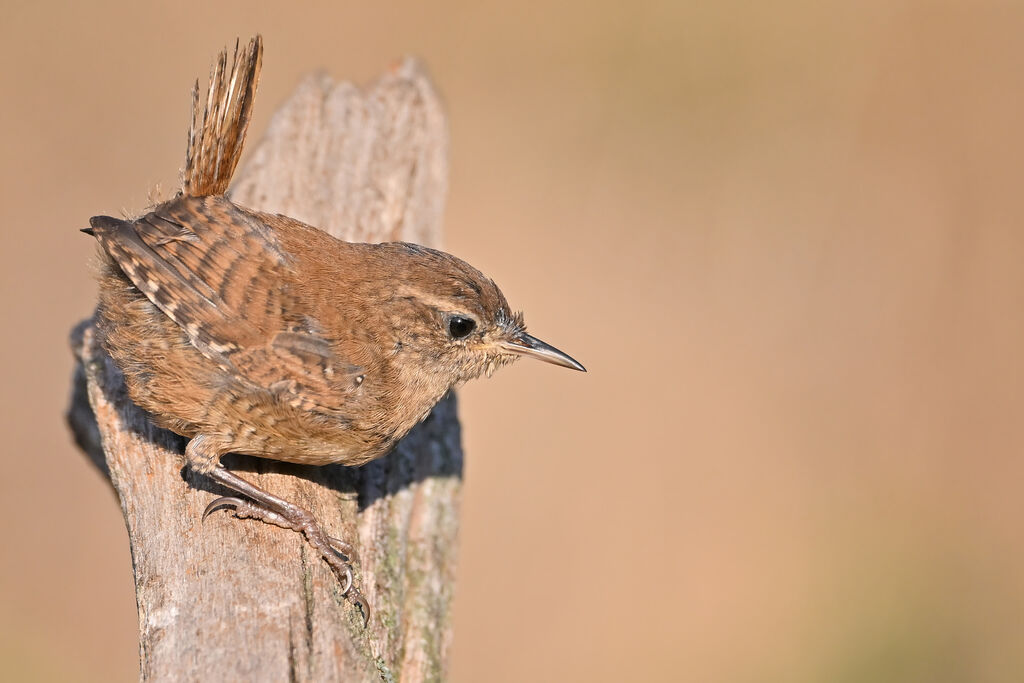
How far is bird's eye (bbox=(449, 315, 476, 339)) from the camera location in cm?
374

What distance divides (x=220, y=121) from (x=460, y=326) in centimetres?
117

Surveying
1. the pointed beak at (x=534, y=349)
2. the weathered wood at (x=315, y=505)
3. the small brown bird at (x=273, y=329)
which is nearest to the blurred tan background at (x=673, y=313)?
the weathered wood at (x=315, y=505)

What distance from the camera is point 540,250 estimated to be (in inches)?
312

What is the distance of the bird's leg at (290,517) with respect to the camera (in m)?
3.26

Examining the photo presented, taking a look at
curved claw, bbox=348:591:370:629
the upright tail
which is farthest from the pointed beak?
the upright tail

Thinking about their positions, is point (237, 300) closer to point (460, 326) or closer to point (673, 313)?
point (460, 326)

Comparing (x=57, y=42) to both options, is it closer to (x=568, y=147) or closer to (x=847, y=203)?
(x=568, y=147)

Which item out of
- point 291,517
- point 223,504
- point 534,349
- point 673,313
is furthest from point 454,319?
point 673,313

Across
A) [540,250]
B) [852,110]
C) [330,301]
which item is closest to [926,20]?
[852,110]

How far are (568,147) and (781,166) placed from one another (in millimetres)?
1727

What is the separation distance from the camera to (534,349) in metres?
3.89

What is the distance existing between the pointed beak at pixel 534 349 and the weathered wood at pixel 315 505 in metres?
0.61

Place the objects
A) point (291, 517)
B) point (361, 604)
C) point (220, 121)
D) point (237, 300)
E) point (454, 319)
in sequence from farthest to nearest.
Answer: point (220, 121), point (454, 319), point (237, 300), point (291, 517), point (361, 604)

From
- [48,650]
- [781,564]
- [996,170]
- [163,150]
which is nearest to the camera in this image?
[48,650]
